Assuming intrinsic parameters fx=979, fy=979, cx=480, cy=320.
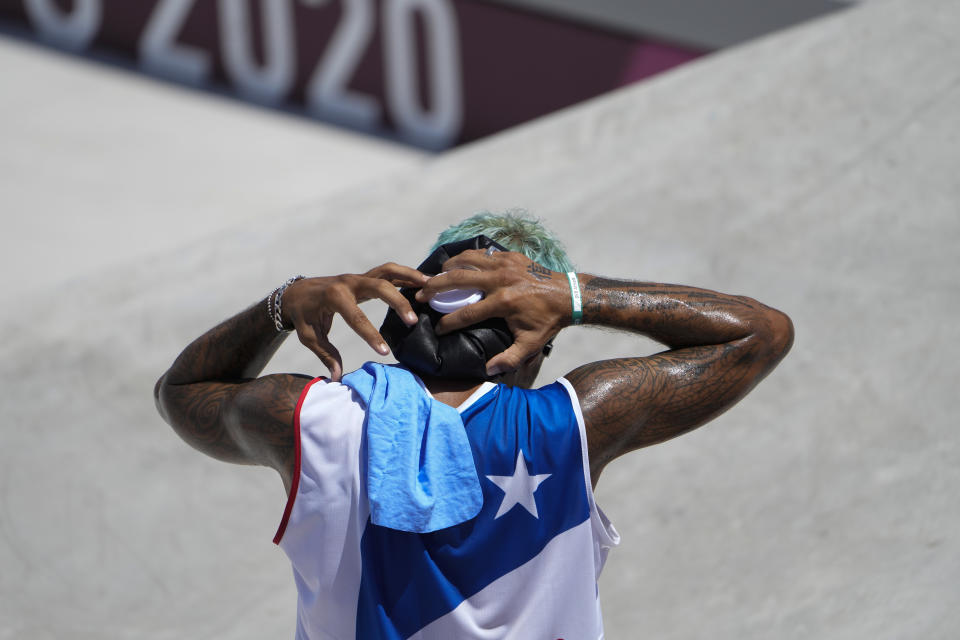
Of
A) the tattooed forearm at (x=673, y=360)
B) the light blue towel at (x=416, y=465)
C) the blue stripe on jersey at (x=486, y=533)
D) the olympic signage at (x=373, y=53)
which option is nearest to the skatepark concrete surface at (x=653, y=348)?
the tattooed forearm at (x=673, y=360)

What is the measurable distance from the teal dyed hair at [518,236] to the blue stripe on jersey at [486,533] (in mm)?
319

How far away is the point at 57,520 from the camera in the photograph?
12.7 ft

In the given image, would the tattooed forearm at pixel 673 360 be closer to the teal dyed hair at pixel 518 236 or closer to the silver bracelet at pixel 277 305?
the teal dyed hair at pixel 518 236

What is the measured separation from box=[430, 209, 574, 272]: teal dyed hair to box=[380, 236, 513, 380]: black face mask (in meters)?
0.19

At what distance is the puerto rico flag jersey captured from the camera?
173 centimetres

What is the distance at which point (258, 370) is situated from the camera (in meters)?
2.08

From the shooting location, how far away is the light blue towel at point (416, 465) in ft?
5.53

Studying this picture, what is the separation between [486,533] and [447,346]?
0.34m

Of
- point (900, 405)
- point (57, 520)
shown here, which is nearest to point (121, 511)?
point (57, 520)

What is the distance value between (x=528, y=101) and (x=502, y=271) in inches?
283

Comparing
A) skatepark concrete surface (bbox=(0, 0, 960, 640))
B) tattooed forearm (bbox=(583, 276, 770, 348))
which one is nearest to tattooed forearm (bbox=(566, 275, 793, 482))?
tattooed forearm (bbox=(583, 276, 770, 348))

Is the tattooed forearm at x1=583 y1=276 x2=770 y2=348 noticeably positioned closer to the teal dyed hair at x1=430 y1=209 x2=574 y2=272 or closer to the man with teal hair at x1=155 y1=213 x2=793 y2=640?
the man with teal hair at x1=155 y1=213 x2=793 y2=640

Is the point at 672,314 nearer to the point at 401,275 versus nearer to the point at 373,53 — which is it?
the point at 401,275

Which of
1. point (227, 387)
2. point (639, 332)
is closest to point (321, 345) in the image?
point (227, 387)
